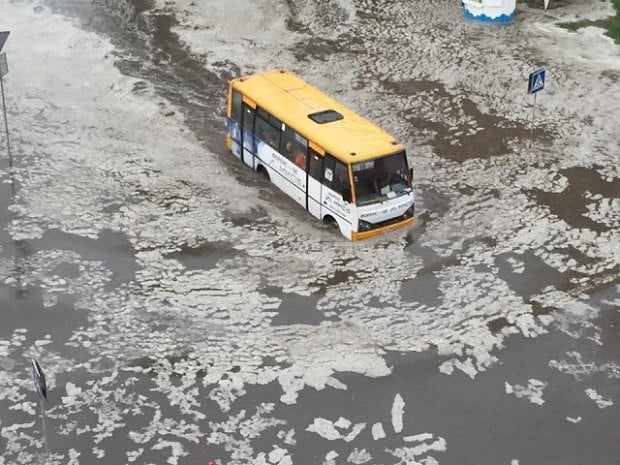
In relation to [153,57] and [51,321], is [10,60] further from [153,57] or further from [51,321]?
[51,321]

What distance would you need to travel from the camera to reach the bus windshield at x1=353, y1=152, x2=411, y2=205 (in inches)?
732

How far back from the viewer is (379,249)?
62.0ft

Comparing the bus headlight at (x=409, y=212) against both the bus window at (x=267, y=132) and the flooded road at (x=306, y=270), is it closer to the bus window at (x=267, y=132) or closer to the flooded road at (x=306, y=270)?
the flooded road at (x=306, y=270)

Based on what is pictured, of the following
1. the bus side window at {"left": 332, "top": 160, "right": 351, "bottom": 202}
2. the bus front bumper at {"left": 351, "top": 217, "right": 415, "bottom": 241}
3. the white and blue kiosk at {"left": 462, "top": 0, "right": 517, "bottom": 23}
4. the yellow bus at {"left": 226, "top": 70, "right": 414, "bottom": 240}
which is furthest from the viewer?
the white and blue kiosk at {"left": 462, "top": 0, "right": 517, "bottom": 23}

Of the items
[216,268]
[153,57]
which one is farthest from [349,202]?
[153,57]

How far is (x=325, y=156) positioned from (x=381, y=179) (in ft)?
3.93

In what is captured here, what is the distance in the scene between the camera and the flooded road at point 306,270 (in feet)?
47.6

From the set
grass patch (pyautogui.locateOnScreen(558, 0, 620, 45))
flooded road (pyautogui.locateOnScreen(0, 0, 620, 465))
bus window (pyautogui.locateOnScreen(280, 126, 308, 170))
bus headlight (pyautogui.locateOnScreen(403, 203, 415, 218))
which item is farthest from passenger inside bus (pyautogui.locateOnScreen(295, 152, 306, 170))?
grass patch (pyautogui.locateOnScreen(558, 0, 620, 45))

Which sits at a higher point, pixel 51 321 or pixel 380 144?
pixel 380 144

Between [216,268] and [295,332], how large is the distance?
2481mm

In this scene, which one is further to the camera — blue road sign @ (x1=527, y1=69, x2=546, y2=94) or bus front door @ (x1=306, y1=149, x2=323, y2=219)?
→ blue road sign @ (x1=527, y1=69, x2=546, y2=94)

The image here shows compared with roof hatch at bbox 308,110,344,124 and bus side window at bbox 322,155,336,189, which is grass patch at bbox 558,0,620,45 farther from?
bus side window at bbox 322,155,336,189

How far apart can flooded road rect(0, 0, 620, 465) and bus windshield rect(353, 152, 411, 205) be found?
95 centimetres

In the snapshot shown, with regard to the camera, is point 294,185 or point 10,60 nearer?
point 294,185
